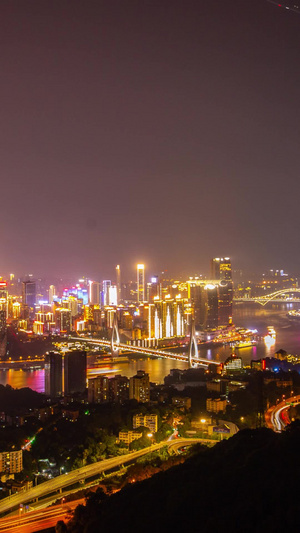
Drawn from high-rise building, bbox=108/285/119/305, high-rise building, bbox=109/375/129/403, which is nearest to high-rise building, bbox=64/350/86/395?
high-rise building, bbox=109/375/129/403

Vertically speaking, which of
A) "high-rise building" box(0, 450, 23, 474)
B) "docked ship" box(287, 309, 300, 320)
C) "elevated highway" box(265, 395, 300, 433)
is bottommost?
"high-rise building" box(0, 450, 23, 474)

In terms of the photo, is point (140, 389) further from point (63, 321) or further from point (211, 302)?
point (211, 302)

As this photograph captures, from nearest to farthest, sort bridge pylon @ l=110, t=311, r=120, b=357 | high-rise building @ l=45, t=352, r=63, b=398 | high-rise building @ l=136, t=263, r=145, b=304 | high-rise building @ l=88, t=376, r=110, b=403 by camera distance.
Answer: high-rise building @ l=88, t=376, r=110, b=403 → high-rise building @ l=45, t=352, r=63, b=398 → bridge pylon @ l=110, t=311, r=120, b=357 → high-rise building @ l=136, t=263, r=145, b=304

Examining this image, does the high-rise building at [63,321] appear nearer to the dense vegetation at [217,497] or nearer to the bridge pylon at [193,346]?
the bridge pylon at [193,346]

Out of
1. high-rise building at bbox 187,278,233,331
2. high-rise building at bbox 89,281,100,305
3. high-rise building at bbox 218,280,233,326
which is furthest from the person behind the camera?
high-rise building at bbox 89,281,100,305

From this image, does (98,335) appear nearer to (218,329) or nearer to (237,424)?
(218,329)

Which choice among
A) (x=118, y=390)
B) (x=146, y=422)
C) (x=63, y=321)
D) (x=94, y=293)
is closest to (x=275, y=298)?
(x=94, y=293)

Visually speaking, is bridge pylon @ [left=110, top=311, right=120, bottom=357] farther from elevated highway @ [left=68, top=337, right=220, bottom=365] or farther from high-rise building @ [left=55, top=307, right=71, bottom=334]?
high-rise building @ [left=55, top=307, right=71, bottom=334]
